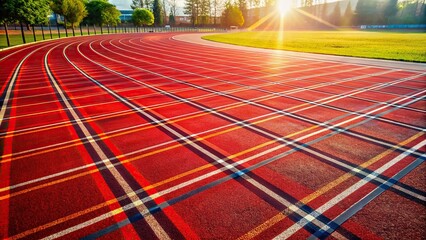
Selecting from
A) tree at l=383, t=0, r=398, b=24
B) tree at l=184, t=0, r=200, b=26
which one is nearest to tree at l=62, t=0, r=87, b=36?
tree at l=184, t=0, r=200, b=26

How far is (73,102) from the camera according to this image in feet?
28.6

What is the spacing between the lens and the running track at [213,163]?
338 centimetres

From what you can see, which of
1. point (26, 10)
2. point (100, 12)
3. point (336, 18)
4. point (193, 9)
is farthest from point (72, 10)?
point (336, 18)

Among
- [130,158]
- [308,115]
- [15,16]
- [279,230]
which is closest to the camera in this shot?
[279,230]

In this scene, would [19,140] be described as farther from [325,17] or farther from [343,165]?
[325,17]

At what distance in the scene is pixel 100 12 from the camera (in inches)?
2109

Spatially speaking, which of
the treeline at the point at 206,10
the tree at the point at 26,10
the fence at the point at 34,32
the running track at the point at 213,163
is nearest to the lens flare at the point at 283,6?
the treeline at the point at 206,10

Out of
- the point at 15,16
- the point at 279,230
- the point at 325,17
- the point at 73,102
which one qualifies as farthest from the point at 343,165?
the point at 325,17

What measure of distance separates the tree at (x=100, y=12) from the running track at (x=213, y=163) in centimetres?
4988

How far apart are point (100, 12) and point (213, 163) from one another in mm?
58525

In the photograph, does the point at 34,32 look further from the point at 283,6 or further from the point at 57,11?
the point at 283,6

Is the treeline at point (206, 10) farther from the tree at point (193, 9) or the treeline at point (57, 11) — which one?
the treeline at point (57, 11)

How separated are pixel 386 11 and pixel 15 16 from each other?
9235cm

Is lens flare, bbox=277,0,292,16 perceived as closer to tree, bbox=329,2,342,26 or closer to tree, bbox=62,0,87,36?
tree, bbox=329,2,342,26
